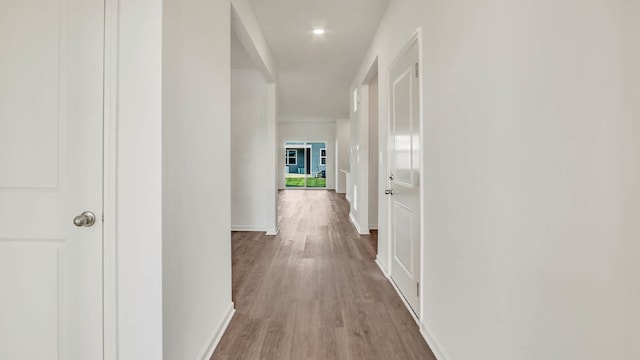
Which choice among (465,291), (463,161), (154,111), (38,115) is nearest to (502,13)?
(463,161)

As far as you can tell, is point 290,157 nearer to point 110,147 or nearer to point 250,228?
point 250,228

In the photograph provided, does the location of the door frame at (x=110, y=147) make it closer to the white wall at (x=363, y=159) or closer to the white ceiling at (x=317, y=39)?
the white ceiling at (x=317, y=39)

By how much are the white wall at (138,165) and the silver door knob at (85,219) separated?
59 mm

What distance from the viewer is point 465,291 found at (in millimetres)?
1515

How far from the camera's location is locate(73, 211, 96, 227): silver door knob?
1296mm

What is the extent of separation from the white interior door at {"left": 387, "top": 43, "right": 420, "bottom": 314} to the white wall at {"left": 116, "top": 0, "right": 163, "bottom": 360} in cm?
163

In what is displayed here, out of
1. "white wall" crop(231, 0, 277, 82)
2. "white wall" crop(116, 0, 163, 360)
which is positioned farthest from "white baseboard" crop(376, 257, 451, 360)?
"white wall" crop(231, 0, 277, 82)

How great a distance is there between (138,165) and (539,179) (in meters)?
1.44

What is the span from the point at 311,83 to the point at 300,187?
25.0 ft

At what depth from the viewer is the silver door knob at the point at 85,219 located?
4.25ft

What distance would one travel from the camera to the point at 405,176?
254 centimetres

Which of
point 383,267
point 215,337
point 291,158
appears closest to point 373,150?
point 383,267

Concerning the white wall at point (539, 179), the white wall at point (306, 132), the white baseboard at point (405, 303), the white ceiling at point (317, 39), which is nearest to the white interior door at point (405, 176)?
the white baseboard at point (405, 303)

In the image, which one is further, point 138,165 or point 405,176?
point 405,176
